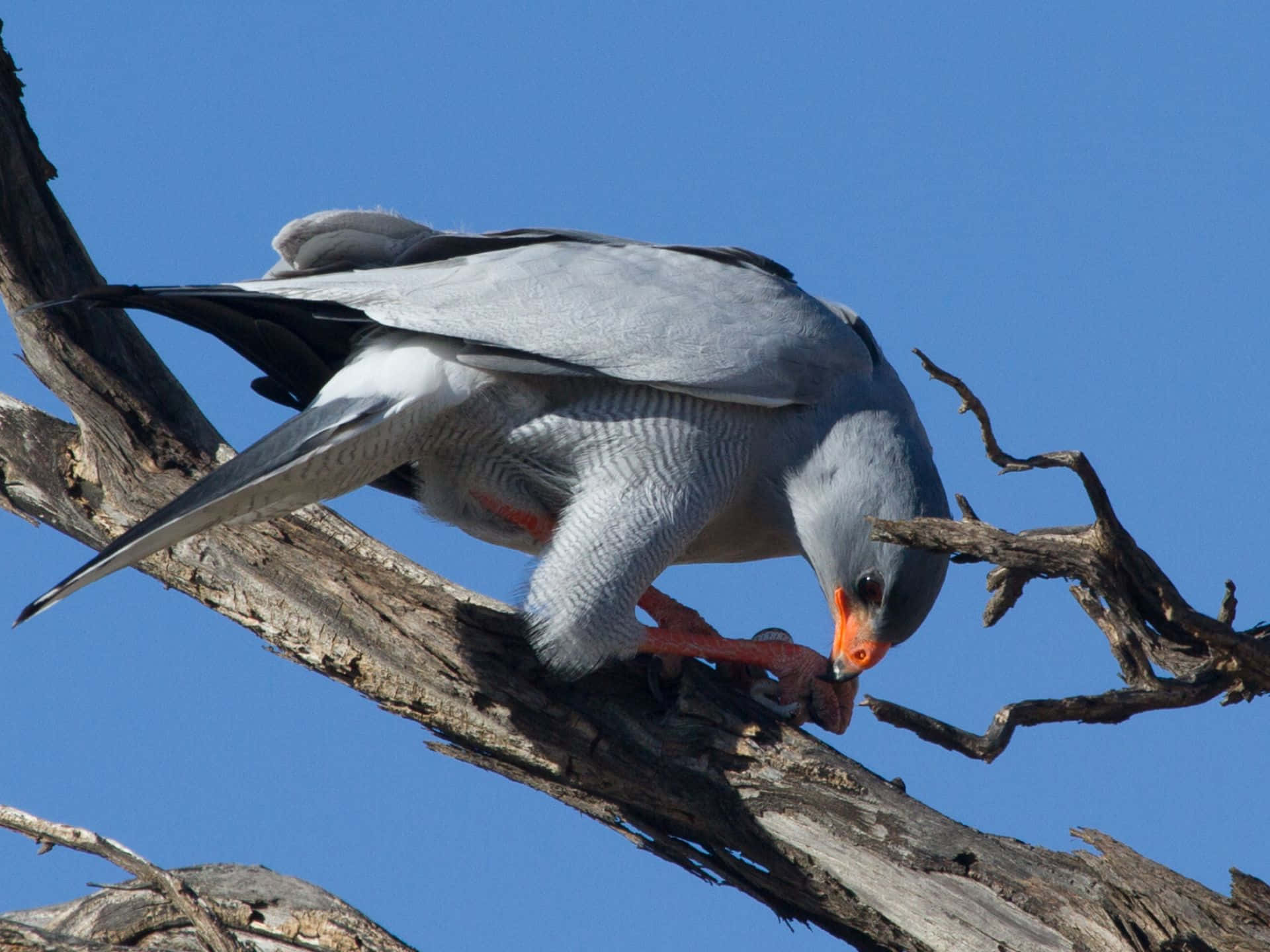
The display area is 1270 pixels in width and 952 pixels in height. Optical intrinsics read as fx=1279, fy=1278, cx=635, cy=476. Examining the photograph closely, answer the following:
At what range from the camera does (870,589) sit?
222 inches

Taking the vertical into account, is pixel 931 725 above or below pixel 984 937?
above

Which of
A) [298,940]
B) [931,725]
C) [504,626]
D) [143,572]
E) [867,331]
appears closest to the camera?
[931,725]

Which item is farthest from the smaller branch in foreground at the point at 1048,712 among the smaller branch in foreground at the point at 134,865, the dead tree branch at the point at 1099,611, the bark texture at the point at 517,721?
the smaller branch in foreground at the point at 134,865

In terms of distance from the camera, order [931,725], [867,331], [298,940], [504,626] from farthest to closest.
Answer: [867,331] < [504,626] < [298,940] < [931,725]

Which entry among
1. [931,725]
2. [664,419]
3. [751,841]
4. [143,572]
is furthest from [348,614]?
[931,725]

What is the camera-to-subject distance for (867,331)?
603 cm

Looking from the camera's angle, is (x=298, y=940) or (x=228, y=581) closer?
(x=298, y=940)

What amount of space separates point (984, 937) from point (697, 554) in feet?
7.92

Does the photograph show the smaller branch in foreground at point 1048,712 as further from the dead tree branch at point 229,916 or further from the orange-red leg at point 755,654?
the dead tree branch at point 229,916

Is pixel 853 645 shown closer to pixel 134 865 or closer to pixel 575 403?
pixel 575 403

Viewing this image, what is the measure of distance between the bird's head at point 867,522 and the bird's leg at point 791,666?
0.34 ft

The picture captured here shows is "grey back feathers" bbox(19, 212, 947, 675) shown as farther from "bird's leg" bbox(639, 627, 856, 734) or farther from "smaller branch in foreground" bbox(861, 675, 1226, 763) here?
"smaller branch in foreground" bbox(861, 675, 1226, 763)

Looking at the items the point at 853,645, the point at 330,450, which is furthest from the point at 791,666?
the point at 330,450

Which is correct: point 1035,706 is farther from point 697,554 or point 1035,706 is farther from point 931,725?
point 697,554
